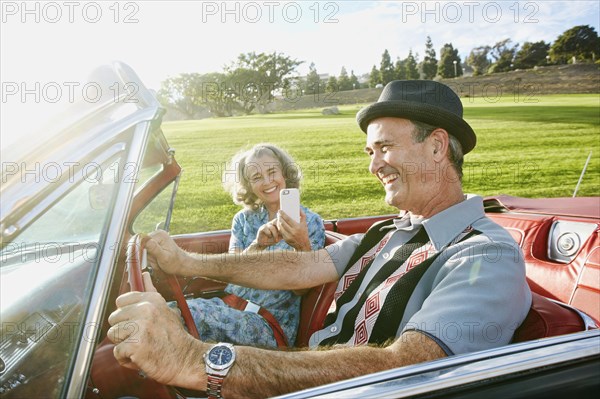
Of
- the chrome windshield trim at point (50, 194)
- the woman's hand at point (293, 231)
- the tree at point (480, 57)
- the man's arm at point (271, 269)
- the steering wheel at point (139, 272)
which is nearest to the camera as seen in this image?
the chrome windshield trim at point (50, 194)

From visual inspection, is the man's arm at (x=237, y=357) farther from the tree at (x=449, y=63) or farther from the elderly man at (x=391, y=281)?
the tree at (x=449, y=63)

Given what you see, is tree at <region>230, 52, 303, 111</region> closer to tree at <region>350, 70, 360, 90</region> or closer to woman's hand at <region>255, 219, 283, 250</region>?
tree at <region>350, 70, 360, 90</region>

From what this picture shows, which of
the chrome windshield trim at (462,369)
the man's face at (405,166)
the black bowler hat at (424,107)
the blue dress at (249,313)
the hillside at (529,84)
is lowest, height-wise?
the blue dress at (249,313)

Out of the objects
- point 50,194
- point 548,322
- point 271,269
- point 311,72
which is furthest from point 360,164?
point 311,72

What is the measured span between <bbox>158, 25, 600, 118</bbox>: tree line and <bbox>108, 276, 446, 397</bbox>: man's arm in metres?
38.4

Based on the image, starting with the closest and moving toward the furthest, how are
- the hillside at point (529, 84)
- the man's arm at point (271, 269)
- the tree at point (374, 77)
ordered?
the man's arm at point (271, 269)
the hillside at point (529, 84)
the tree at point (374, 77)

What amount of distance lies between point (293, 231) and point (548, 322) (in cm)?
135

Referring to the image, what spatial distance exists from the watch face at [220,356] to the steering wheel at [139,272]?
0.31 metres

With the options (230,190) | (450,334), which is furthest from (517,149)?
(450,334)

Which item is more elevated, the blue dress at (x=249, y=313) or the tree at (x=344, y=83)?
the tree at (x=344, y=83)

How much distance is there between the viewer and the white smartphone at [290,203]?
2.62 m

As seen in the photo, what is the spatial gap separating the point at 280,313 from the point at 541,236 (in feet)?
4.98

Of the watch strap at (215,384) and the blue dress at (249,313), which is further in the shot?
the blue dress at (249,313)

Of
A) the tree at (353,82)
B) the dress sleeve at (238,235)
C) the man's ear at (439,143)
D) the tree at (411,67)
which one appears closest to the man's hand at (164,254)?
the dress sleeve at (238,235)
